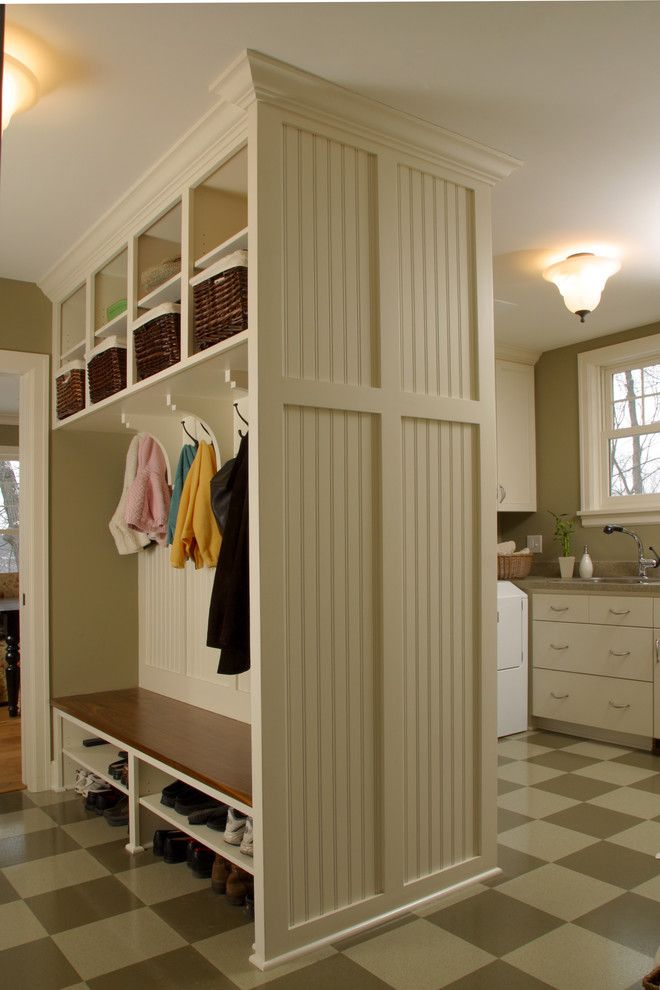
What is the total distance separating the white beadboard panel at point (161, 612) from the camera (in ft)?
12.3

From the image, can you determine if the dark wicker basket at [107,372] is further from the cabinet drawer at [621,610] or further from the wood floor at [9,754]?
the cabinet drawer at [621,610]

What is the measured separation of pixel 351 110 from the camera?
7.77ft

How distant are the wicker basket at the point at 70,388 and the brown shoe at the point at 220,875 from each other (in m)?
2.06

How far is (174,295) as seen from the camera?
9.59 ft

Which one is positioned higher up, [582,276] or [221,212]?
[582,276]

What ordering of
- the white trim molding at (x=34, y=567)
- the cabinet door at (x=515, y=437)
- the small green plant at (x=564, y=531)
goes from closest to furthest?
the white trim molding at (x=34, y=567), the small green plant at (x=564, y=531), the cabinet door at (x=515, y=437)

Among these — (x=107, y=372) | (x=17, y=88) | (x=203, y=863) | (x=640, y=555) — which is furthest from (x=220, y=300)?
(x=640, y=555)

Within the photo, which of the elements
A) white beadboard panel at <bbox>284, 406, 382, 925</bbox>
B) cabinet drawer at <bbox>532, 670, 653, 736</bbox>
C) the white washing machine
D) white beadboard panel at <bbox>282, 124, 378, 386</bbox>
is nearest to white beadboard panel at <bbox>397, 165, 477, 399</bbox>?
white beadboard panel at <bbox>282, 124, 378, 386</bbox>

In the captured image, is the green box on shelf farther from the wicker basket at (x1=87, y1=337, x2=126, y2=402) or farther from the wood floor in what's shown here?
the wood floor

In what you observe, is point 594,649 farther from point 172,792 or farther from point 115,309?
point 115,309

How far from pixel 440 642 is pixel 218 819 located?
0.96 m

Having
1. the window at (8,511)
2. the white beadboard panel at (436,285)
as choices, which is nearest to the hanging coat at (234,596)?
the white beadboard panel at (436,285)

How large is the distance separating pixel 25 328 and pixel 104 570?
127 cm

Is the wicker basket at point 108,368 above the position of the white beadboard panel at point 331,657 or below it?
above
